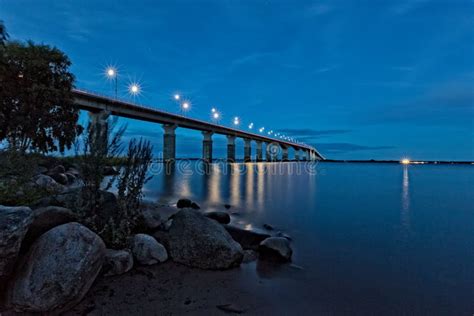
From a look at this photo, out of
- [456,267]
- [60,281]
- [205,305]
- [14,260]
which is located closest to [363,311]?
[205,305]

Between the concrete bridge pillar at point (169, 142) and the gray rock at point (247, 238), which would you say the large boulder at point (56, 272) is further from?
the concrete bridge pillar at point (169, 142)

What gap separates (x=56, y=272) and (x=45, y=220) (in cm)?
147

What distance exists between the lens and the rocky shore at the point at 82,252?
11.7 feet

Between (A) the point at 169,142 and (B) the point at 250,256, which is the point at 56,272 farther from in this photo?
(A) the point at 169,142

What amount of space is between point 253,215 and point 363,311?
848cm

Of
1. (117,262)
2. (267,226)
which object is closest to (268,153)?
(267,226)

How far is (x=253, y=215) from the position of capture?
41.8ft

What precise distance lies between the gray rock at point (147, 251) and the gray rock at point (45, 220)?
4.65 feet

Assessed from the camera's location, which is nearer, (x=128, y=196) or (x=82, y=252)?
(x=82, y=252)

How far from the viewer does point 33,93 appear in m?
24.5

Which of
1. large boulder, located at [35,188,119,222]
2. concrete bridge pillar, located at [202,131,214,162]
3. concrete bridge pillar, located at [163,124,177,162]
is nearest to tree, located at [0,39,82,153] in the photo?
large boulder, located at [35,188,119,222]

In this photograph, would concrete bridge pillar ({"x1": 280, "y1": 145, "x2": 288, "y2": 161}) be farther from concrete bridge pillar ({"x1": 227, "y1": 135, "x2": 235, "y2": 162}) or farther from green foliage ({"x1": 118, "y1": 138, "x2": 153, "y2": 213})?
green foliage ({"x1": 118, "y1": 138, "x2": 153, "y2": 213})

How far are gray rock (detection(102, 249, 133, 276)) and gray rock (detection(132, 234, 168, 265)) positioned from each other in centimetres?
27

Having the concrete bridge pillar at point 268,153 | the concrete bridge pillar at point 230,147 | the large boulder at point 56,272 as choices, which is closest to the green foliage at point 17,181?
the large boulder at point 56,272
